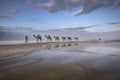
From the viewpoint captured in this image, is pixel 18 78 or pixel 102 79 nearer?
pixel 102 79

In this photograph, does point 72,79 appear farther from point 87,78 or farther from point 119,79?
point 119,79

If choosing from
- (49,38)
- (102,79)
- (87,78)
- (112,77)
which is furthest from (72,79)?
(49,38)

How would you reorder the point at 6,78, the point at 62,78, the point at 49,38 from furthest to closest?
the point at 49,38, the point at 6,78, the point at 62,78

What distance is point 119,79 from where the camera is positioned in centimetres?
268

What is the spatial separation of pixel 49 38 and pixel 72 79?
32951 mm

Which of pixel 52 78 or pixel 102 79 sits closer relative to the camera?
pixel 102 79

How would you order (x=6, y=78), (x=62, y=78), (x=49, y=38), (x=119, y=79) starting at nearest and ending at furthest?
1. (x=119, y=79)
2. (x=62, y=78)
3. (x=6, y=78)
4. (x=49, y=38)

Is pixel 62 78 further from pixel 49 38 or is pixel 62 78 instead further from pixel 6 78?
pixel 49 38

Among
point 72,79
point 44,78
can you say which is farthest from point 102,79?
point 44,78

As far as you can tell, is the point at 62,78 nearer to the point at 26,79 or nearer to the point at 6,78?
the point at 26,79

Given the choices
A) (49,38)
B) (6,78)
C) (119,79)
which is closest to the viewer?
(119,79)

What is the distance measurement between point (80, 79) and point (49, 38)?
33.0m

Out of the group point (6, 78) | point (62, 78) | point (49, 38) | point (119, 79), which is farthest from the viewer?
point (49, 38)

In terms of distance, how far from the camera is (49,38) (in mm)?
35500
